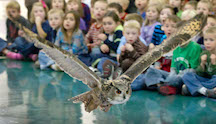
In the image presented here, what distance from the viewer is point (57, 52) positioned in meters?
3.55

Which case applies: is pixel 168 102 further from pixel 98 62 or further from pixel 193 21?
pixel 98 62

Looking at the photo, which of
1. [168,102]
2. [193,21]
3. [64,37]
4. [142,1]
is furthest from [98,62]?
[193,21]

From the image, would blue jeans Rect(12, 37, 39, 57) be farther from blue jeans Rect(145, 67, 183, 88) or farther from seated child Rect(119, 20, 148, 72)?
blue jeans Rect(145, 67, 183, 88)

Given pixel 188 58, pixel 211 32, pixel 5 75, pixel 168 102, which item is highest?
pixel 211 32

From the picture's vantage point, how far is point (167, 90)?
15.2ft

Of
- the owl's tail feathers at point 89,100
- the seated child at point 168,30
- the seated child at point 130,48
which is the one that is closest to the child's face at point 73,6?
the seated child at point 130,48

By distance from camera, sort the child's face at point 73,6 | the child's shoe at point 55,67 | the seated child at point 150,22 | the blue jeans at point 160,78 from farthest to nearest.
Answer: the child's face at point 73,6, the child's shoe at point 55,67, the seated child at point 150,22, the blue jeans at point 160,78

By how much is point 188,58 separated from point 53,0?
356 cm

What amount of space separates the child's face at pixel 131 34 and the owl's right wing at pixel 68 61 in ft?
5.99

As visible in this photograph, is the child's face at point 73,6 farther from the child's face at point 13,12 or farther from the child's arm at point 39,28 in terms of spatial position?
the child's face at point 13,12

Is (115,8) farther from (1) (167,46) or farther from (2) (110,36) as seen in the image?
(1) (167,46)

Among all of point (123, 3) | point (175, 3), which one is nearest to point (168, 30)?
point (175, 3)

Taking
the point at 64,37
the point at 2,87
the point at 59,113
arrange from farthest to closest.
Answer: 1. the point at 64,37
2. the point at 2,87
3. the point at 59,113

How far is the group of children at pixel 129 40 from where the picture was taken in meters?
4.61
